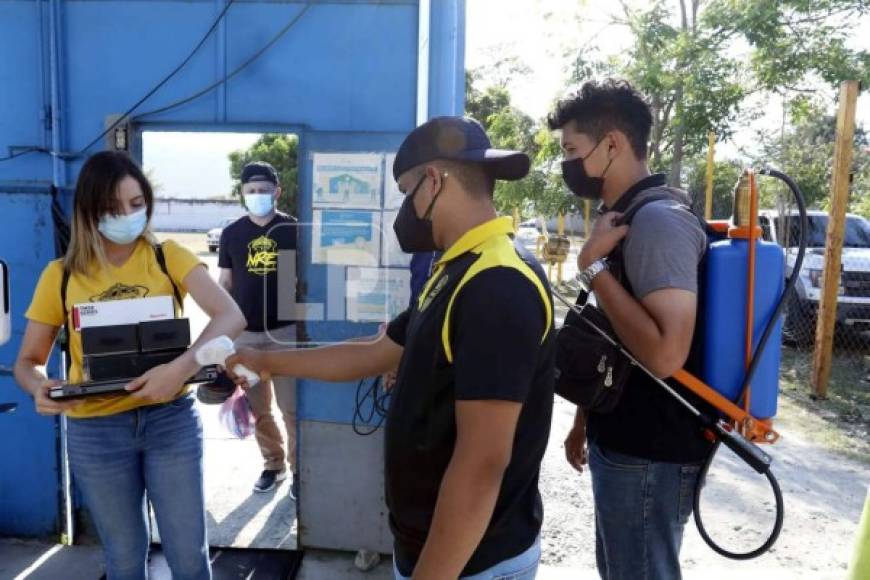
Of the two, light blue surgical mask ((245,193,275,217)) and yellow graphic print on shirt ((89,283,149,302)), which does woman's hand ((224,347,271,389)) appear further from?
light blue surgical mask ((245,193,275,217))

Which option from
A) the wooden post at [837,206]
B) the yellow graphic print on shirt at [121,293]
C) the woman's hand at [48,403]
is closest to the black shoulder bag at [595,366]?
the yellow graphic print on shirt at [121,293]

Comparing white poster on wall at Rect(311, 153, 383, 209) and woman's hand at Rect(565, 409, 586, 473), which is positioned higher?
white poster on wall at Rect(311, 153, 383, 209)

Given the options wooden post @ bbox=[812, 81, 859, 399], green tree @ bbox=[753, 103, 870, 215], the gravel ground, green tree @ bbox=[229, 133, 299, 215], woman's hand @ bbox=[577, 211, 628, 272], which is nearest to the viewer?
woman's hand @ bbox=[577, 211, 628, 272]

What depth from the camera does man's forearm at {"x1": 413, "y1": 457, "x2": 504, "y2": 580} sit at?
1423 millimetres

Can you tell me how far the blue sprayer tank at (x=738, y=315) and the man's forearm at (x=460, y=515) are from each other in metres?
0.98

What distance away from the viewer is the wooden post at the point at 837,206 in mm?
5898

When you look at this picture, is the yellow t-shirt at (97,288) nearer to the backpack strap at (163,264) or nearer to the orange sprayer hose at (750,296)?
the backpack strap at (163,264)

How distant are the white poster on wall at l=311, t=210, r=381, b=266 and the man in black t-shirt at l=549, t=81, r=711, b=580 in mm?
1477

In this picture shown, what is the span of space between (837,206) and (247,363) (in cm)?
576

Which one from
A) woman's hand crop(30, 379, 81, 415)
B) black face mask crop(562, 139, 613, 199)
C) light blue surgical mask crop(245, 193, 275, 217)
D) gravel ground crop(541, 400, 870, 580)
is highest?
black face mask crop(562, 139, 613, 199)

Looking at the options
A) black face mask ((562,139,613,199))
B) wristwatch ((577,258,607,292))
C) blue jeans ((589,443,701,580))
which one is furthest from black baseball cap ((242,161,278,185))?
blue jeans ((589,443,701,580))

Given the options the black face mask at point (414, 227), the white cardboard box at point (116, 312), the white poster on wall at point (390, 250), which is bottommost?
the white cardboard box at point (116, 312)

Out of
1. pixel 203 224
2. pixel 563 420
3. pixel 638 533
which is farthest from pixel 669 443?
pixel 203 224

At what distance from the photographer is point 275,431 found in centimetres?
466
